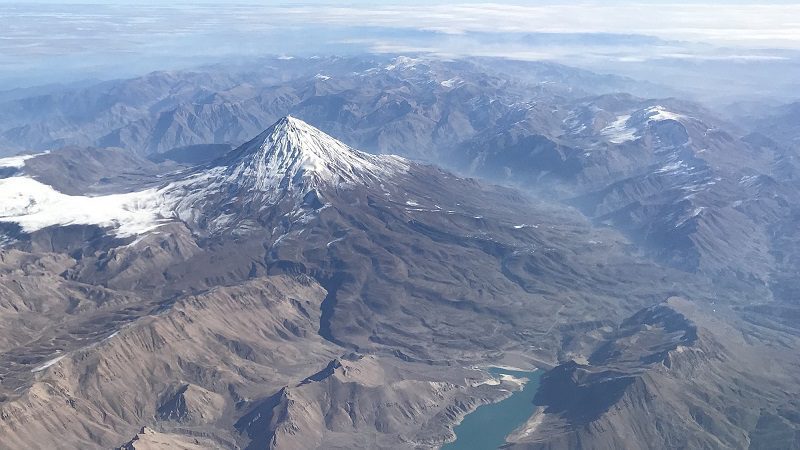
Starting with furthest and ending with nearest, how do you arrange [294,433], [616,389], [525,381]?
[525,381] < [616,389] < [294,433]

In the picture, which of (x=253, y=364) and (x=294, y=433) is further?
(x=253, y=364)

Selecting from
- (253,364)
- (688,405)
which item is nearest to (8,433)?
(253,364)

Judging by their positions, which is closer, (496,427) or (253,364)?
(496,427)

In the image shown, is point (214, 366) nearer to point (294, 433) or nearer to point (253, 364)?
point (253, 364)

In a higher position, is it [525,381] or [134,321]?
[134,321]

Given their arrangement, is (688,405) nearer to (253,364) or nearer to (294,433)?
(294,433)

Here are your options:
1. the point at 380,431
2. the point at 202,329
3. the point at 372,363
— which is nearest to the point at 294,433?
the point at 380,431

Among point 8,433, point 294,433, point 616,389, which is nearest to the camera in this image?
point 8,433
